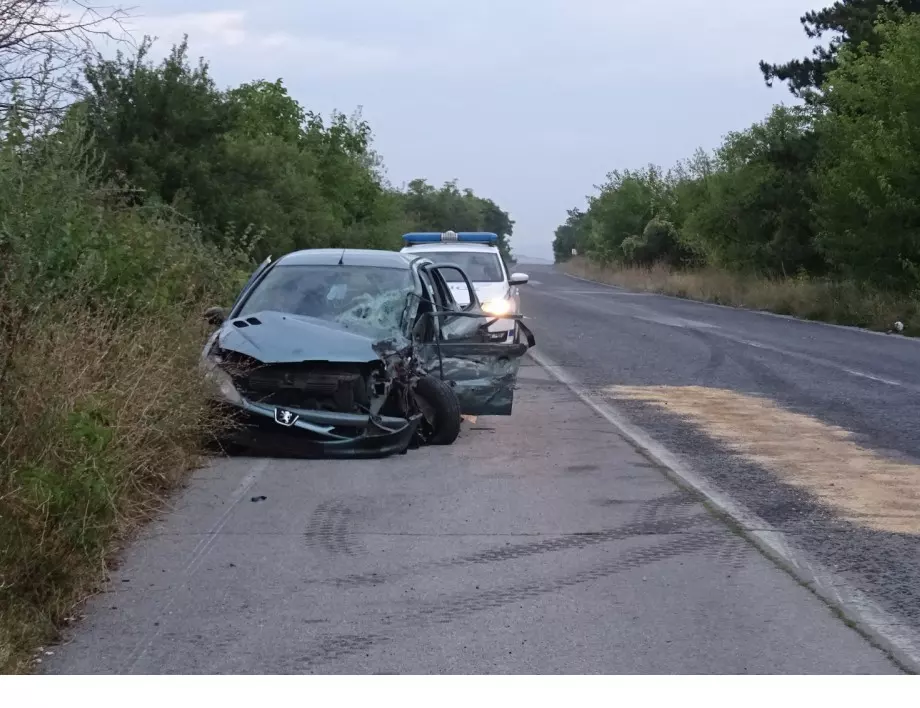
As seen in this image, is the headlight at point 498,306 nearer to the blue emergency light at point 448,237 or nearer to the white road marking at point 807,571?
the blue emergency light at point 448,237

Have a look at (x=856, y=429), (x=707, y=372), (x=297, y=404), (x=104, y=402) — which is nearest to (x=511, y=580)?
(x=104, y=402)

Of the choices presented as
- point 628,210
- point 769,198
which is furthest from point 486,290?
point 628,210

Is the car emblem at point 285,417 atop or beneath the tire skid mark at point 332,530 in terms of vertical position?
atop

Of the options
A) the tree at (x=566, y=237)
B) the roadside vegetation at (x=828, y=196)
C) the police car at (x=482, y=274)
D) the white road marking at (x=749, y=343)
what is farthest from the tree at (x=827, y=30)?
the tree at (x=566, y=237)

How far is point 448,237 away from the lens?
24.7 meters

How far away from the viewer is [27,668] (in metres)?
5.23

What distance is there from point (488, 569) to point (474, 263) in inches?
558

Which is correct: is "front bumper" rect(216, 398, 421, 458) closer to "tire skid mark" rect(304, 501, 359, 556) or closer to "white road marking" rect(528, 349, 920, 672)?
"tire skid mark" rect(304, 501, 359, 556)

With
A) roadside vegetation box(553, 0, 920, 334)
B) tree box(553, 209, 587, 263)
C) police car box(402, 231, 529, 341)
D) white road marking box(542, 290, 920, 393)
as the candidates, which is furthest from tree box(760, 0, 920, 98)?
tree box(553, 209, 587, 263)

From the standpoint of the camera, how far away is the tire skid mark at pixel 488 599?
221 inches

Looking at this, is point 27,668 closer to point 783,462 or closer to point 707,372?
point 783,462

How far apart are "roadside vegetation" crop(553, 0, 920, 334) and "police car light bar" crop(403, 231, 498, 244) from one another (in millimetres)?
9954

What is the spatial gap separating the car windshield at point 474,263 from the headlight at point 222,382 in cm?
1038

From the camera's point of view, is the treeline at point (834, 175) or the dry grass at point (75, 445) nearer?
the dry grass at point (75, 445)
